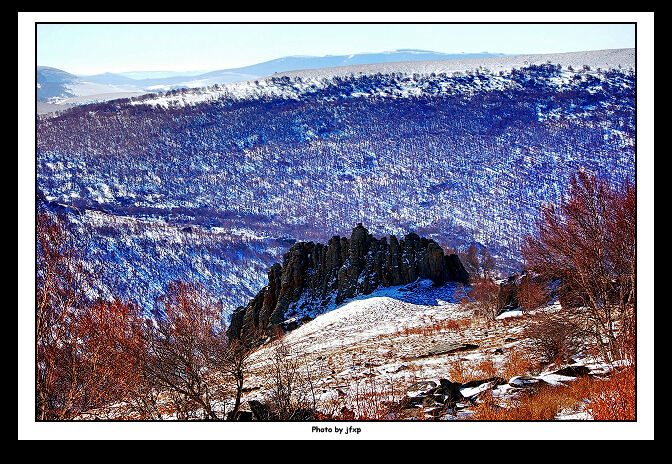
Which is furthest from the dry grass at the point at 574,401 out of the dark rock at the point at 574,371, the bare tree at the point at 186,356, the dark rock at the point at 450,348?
the dark rock at the point at 450,348

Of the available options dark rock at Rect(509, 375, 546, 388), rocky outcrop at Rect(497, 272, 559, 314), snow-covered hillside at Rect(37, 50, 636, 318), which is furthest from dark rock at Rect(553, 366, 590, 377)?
snow-covered hillside at Rect(37, 50, 636, 318)

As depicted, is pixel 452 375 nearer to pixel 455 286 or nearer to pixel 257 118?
pixel 455 286

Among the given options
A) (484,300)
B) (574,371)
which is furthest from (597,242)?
(484,300)

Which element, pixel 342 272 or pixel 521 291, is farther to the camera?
pixel 342 272

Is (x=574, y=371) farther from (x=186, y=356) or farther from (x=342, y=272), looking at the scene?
(x=342, y=272)

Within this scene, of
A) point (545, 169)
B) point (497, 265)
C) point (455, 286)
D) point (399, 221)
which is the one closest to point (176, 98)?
point (399, 221)

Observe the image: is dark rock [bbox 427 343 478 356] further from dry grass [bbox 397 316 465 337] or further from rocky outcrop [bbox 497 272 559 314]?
dry grass [bbox 397 316 465 337]

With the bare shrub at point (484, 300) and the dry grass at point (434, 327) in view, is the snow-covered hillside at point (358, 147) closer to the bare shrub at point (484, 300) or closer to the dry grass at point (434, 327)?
the bare shrub at point (484, 300)

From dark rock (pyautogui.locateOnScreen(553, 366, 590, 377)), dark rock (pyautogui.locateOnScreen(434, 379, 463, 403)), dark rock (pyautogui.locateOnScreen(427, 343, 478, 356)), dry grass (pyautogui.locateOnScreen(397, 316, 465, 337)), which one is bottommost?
dry grass (pyautogui.locateOnScreen(397, 316, 465, 337))
